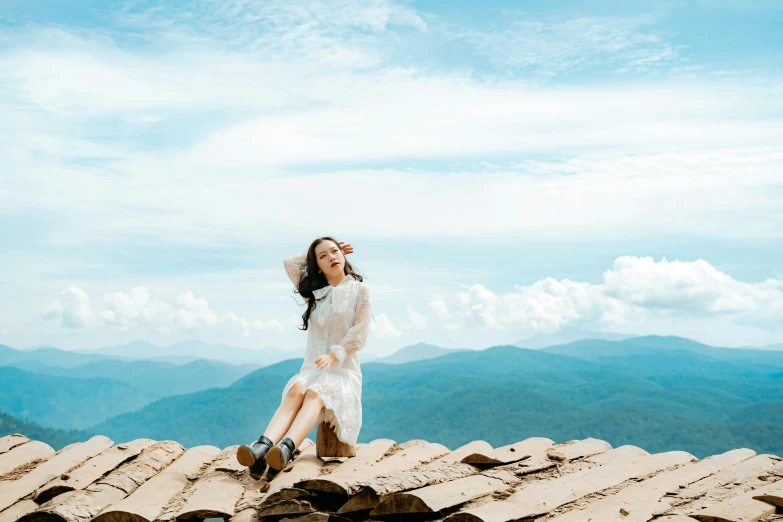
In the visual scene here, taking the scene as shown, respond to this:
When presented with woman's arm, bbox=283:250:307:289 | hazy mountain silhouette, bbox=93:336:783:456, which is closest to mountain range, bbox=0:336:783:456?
hazy mountain silhouette, bbox=93:336:783:456

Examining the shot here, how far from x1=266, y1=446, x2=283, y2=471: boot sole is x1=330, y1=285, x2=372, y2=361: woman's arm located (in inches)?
Result: 50.7

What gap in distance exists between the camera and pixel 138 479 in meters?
6.25

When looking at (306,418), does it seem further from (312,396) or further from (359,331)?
(359,331)

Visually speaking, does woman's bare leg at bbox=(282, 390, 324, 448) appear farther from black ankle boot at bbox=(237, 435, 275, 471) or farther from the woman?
black ankle boot at bbox=(237, 435, 275, 471)

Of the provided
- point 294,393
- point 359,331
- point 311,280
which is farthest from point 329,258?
point 294,393

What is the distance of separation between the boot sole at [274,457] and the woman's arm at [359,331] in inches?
50.7

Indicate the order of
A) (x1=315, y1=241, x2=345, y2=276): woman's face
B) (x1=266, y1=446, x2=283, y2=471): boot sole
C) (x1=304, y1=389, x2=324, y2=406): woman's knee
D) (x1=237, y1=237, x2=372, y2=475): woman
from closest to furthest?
1. (x1=266, y1=446, x2=283, y2=471): boot sole
2. (x1=237, y1=237, x2=372, y2=475): woman
3. (x1=304, y1=389, x2=324, y2=406): woman's knee
4. (x1=315, y1=241, x2=345, y2=276): woman's face

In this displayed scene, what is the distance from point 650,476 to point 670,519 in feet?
5.31

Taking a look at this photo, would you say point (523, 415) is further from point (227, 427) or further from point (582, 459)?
point (582, 459)

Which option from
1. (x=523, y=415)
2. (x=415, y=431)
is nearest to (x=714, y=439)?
(x=523, y=415)

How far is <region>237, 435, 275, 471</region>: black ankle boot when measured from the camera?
18.2 ft

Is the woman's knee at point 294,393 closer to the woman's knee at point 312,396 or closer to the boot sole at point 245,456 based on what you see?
the woman's knee at point 312,396

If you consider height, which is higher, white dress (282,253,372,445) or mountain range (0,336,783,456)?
white dress (282,253,372,445)

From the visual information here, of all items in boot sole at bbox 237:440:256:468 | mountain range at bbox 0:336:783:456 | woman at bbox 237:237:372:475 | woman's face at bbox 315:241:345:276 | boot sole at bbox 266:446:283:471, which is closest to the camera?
boot sole at bbox 237:440:256:468
